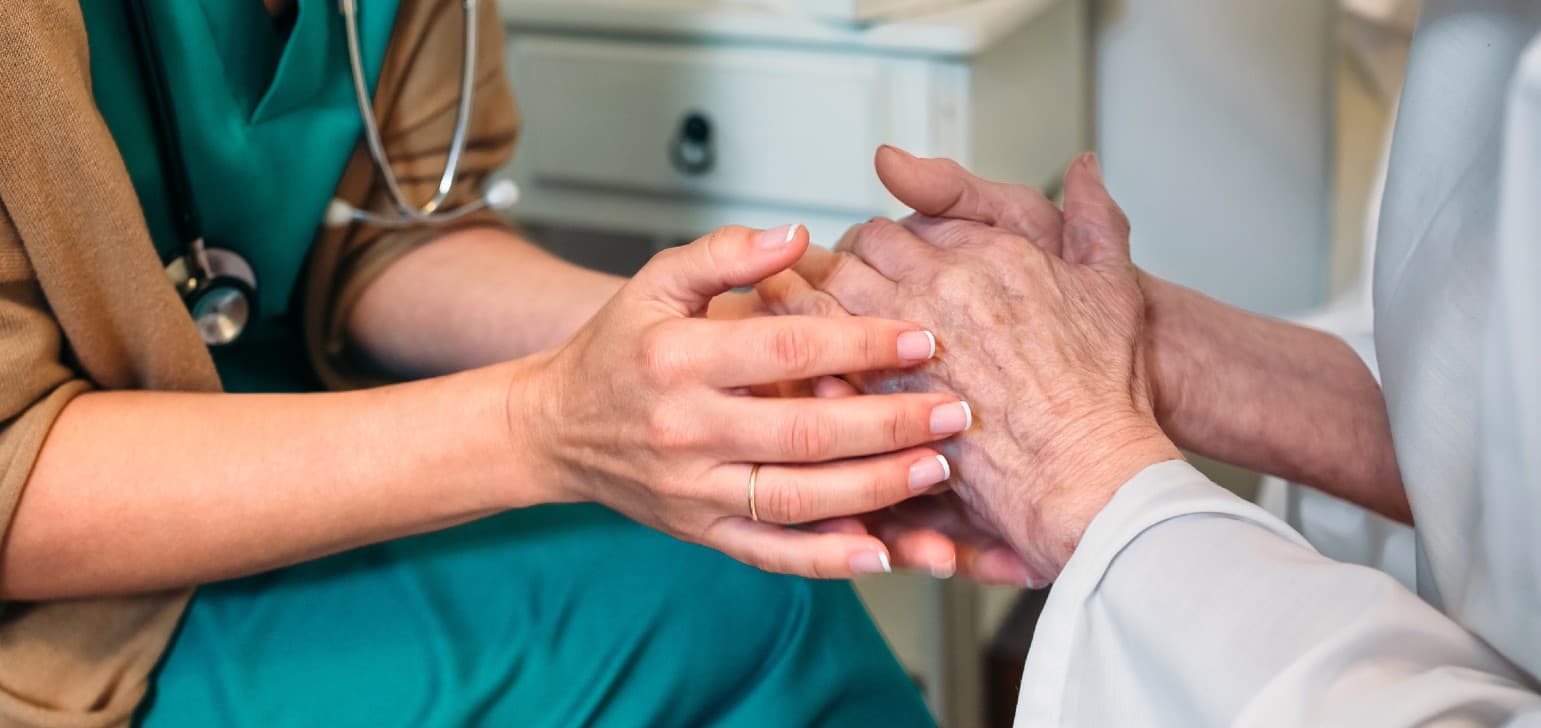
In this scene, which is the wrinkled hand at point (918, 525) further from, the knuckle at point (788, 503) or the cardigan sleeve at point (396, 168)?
the cardigan sleeve at point (396, 168)

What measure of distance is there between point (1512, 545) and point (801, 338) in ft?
0.97

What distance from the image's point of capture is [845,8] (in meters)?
1.10

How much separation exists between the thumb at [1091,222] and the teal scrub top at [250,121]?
0.42m

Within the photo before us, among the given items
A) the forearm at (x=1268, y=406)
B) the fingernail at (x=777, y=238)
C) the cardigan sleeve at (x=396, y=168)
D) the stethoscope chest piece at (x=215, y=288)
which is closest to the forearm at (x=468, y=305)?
the cardigan sleeve at (x=396, y=168)

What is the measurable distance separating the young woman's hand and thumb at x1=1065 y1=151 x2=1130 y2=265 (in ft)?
0.51

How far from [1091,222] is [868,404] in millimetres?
235

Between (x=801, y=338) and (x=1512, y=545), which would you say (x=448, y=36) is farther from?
(x=1512, y=545)

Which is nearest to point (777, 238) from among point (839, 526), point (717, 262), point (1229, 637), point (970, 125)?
point (717, 262)

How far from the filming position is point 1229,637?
19.4 inches

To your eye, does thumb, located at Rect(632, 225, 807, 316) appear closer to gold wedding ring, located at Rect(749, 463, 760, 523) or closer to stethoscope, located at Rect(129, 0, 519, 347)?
gold wedding ring, located at Rect(749, 463, 760, 523)

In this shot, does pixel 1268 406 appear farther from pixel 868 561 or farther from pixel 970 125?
pixel 970 125

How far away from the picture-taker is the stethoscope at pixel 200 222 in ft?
2.26

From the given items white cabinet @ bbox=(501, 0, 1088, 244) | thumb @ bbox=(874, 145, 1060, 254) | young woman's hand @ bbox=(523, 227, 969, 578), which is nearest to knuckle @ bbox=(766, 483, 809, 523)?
young woman's hand @ bbox=(523, 227, 969, 578)

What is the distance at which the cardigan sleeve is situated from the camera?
843mm
